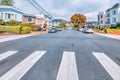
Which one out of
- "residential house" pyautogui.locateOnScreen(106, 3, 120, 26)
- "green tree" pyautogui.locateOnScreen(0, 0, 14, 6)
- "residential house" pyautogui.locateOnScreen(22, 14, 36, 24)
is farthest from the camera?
"green tree" pyautogui.locateOnScreen(0, 0, 14, 6)

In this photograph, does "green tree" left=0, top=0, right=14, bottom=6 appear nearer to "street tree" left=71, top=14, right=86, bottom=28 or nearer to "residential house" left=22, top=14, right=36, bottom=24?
"residential house" left=22, top=14, right=36, bottom=24

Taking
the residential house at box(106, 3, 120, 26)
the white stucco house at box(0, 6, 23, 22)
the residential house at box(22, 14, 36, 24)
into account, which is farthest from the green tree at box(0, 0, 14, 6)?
the residential house at box(106, 3, 120, 26)

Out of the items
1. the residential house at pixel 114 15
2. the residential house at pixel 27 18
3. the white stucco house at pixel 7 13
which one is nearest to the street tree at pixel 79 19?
the residential house at pixel 114 15

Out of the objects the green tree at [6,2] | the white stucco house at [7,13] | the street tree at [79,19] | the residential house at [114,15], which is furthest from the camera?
the street tree at [79,19]

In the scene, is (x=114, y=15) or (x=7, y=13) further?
(x=114, y=15)

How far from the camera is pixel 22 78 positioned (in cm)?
636

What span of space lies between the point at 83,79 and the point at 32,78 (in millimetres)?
1513

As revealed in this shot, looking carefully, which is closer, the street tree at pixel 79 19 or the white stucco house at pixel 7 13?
the white stucco house at pixel 7 13

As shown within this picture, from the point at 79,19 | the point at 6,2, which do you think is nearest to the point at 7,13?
the point at 6,2

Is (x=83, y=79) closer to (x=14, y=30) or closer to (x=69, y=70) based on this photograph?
(x=69, y=70)

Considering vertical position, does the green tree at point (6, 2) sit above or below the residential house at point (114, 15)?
above

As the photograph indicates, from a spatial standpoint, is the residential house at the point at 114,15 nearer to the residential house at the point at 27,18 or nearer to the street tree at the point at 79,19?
the street tree at the point at 79,19

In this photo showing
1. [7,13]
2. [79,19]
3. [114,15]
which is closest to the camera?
[7,13]

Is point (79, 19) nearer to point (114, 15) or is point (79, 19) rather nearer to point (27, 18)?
point (114, 15)
